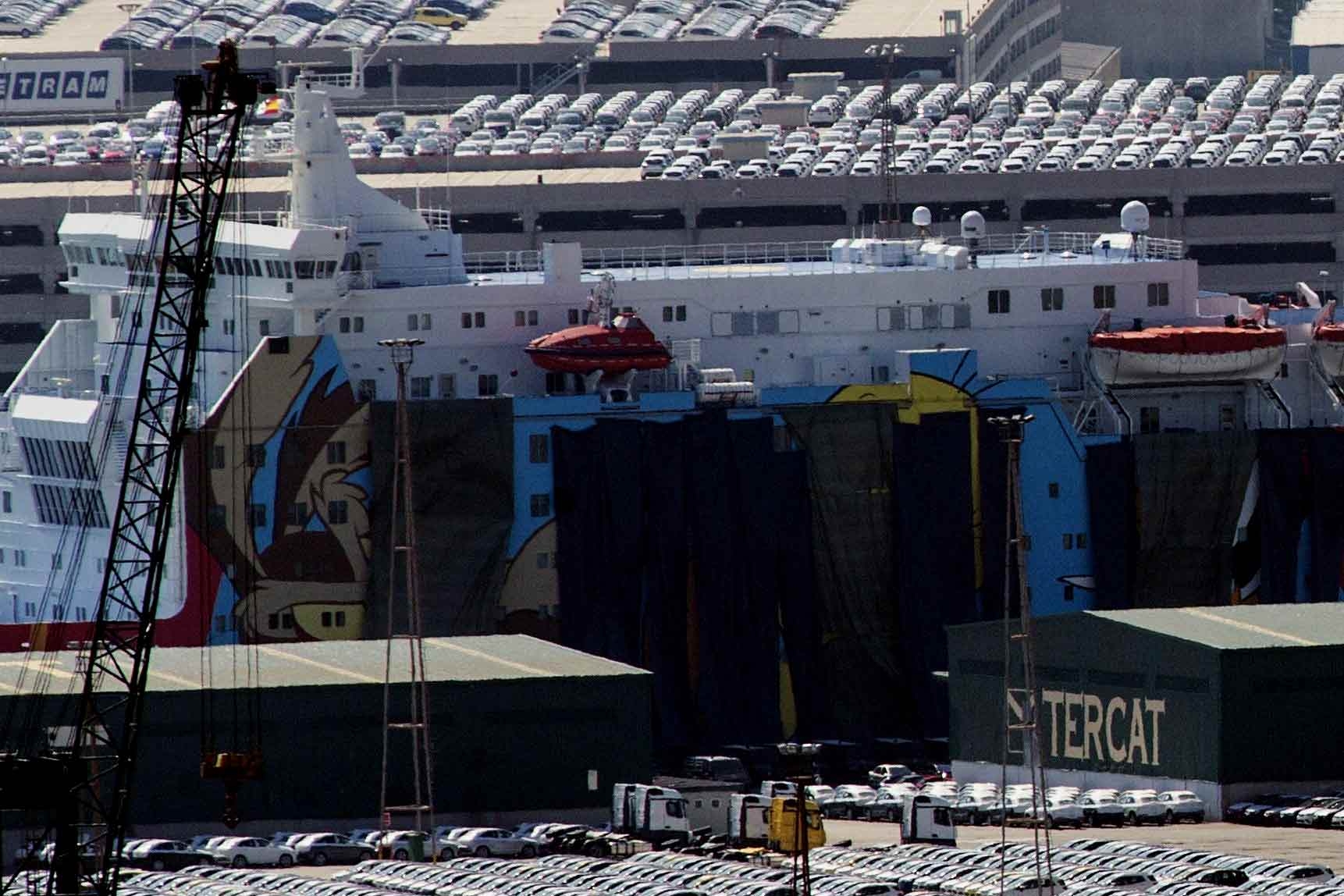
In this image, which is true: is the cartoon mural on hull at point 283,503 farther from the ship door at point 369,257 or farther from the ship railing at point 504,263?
the ship railing at point 504,263

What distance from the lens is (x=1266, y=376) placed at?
11556cm

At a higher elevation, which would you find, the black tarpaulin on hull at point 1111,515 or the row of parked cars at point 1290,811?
the black tarpaulin on hull at point 1111,515

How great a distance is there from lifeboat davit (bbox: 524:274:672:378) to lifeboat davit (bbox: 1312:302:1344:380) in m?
16.8

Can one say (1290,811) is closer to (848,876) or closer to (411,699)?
(848,876)

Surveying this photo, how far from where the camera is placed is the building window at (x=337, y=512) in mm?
109500

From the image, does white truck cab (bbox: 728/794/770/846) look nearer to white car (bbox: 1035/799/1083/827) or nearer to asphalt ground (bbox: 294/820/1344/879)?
asphalt ground (bbox: 294/820/1344/879)

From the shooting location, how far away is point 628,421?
11088 centimetres

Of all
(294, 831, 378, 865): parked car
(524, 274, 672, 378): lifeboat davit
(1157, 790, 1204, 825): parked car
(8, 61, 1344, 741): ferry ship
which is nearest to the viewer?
(294, 831, 378, 865): parked car

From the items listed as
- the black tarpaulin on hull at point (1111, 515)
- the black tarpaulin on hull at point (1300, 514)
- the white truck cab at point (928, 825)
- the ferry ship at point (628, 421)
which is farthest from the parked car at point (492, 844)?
the black tarpaulin on hull at point (1300, 514)

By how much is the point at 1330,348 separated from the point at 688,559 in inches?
703

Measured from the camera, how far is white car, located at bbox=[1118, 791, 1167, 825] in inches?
3782

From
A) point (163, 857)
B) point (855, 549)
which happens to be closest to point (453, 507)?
point (855, 549)

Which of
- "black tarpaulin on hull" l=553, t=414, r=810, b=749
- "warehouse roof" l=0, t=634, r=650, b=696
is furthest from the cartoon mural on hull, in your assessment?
"warehouse roof" l=0, t=634, r=650, b=696

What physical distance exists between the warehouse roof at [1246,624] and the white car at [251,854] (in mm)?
20157
